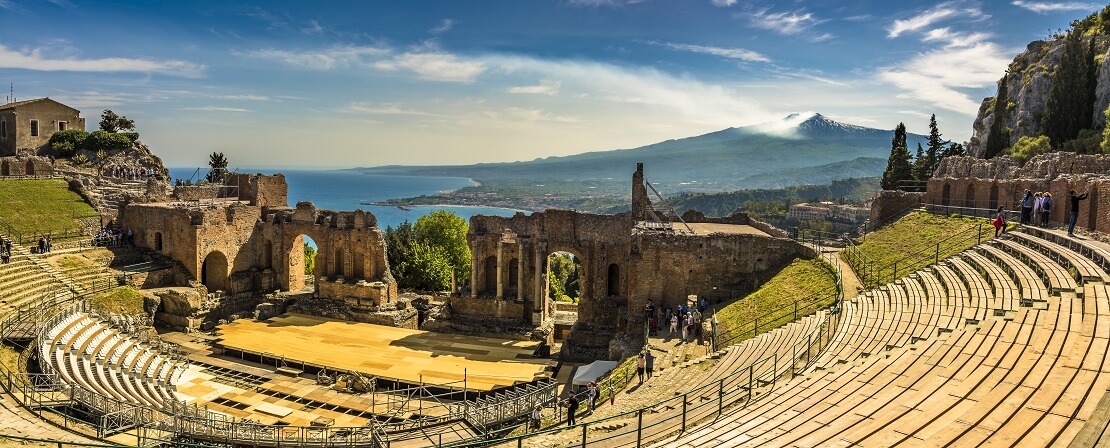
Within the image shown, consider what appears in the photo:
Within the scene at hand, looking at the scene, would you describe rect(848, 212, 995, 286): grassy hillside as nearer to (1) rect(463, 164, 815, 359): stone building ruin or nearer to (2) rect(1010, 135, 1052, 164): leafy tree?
(1) rect(463, 164, 815, 359): stone building ruin

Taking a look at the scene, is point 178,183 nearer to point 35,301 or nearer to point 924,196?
point 35,301

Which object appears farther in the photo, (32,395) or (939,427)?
(32,395)

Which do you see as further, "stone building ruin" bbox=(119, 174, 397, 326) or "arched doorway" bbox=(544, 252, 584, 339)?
"stone building ruin" bbox=(119, 174, 397, 326)

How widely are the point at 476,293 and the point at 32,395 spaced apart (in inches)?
760

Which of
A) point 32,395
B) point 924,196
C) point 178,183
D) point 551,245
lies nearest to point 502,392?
point 551,245

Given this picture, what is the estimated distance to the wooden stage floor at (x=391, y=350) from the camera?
25203 mm

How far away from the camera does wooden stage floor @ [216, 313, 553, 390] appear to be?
2520 cm

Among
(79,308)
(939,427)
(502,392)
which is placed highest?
(939,427)

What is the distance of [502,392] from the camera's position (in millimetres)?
23266

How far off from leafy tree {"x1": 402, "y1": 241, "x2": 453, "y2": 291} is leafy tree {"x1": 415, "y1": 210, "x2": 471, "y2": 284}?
3.48m

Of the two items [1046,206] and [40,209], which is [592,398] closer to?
[1046,206]

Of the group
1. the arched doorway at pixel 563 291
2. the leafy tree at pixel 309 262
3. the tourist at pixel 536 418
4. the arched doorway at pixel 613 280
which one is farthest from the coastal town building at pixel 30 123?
the tourist at pixel 536 418

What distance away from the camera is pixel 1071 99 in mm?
40562

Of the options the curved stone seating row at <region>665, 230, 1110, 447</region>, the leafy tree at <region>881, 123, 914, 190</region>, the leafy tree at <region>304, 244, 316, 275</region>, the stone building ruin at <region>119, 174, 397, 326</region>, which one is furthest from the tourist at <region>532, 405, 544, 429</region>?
the leafy tree at <region>881, 123, 914, 190</region>
